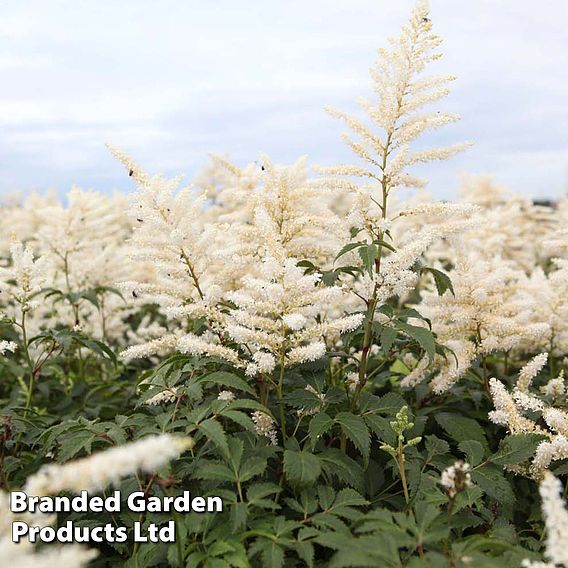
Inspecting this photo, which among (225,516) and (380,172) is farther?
(380,172)

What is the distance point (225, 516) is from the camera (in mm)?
2885

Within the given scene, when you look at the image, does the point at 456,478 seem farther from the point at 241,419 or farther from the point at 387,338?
the point at 387,338

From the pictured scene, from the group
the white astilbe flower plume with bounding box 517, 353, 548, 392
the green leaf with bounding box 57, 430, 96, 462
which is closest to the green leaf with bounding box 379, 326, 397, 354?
the white astilbe flower plume with bounding box 517, 353, 548, 392

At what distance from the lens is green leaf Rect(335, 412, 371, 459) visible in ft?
10.3

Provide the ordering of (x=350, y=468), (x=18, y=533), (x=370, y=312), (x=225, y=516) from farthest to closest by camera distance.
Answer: (x=370, y=312), (x=350, y=468), (x=225, y=516), (x=18, y=533)

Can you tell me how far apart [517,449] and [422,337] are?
72 cm

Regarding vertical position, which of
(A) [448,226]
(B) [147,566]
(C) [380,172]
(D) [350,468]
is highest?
(C) [380,172]

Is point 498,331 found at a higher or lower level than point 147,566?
higher

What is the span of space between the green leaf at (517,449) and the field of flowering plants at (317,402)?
0.04ft

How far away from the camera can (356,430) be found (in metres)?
3.20

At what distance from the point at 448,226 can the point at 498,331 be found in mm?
922

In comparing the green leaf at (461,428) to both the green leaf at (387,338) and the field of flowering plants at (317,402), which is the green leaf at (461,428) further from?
the green leaf at (387,338)

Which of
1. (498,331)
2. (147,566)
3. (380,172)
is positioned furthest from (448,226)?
(147,566)

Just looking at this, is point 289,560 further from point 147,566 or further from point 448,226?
point 448,226
